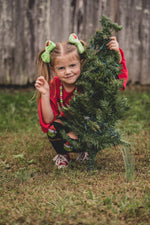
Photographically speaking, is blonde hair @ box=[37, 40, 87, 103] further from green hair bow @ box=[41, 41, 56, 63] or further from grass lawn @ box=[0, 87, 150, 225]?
grass lawn @ box=[0, 87, 150, 225]

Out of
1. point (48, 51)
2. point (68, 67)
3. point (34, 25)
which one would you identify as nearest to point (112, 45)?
point (68, 67)

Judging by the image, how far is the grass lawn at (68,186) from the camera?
79.3 inches

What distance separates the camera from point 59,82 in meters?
3.25

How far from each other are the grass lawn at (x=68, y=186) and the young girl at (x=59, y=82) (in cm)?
32

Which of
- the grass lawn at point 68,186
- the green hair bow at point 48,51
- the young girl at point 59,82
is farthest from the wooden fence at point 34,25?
the green hair bow at point 48,51

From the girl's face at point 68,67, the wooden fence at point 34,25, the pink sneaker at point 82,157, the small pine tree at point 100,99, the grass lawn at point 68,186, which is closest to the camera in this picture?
the grass lawn at point 68,186

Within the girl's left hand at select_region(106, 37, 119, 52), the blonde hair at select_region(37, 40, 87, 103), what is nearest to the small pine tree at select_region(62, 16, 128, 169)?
the girl's left hand at select_region(106, 37, 119, 52)

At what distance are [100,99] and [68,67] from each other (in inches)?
19.4

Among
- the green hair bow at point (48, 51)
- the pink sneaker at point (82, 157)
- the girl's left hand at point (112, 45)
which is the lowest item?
the pink sneaker at point (82, 157)

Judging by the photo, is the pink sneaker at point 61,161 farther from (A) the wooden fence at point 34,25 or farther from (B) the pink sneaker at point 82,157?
(A) the wooden fence at point 34,25

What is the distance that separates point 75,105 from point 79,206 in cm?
106

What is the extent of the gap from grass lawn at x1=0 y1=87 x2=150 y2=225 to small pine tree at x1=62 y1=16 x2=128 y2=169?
283mm

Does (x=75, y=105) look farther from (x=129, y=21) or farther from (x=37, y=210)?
(x=129, y=21)

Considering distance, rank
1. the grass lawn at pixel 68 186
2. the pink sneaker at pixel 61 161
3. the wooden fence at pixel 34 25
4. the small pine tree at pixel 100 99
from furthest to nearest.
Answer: the wooden fence at pixel 34 25 → the pink sneaker at pixel 61 161 → the small pine tree at pixel 100 99 → the grass lawn at pixel 68 186
